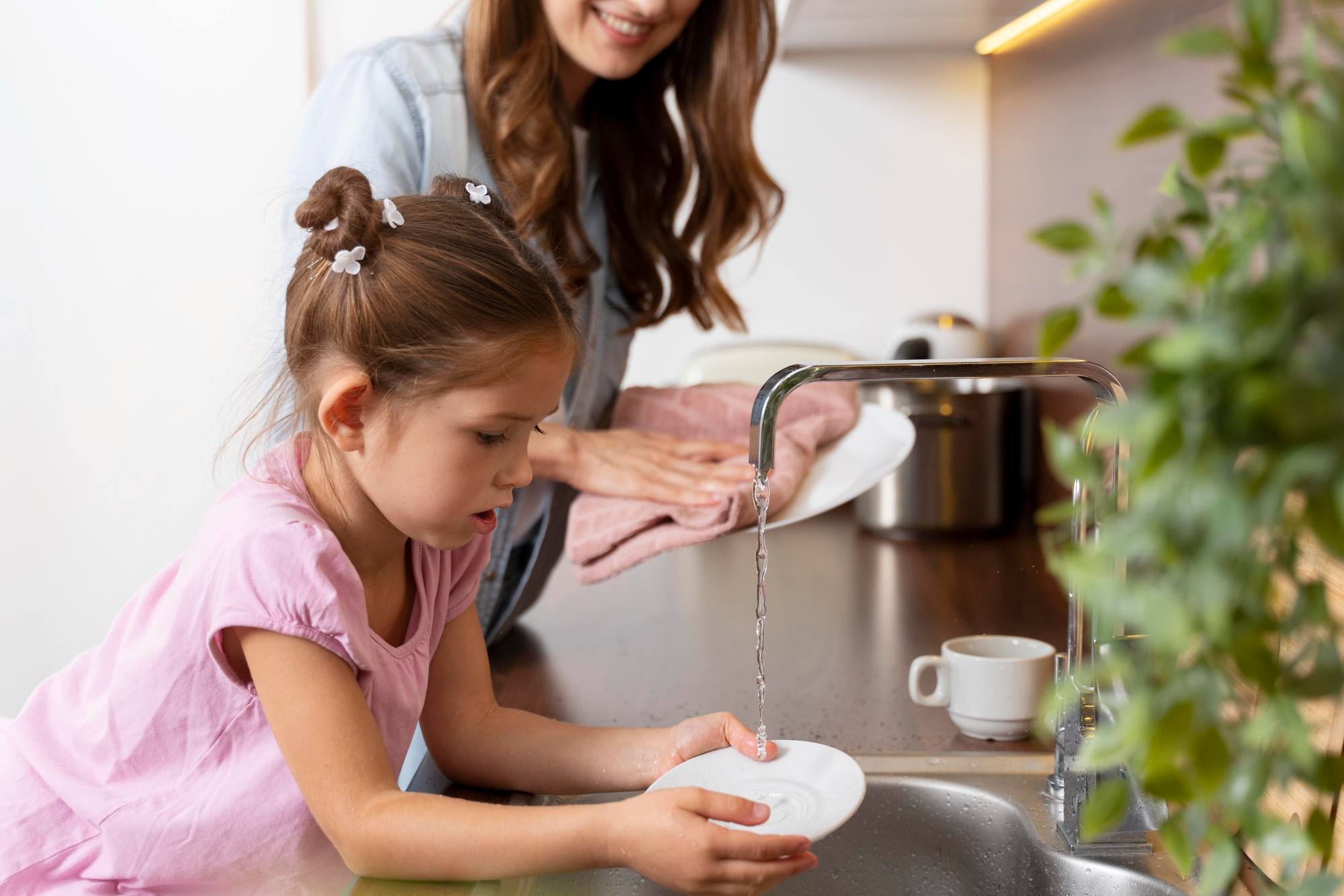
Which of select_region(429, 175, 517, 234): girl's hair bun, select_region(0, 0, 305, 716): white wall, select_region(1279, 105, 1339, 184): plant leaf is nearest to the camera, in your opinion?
select_region(1279, 105, 1339, 184): plant leaf

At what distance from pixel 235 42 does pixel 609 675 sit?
1.95 meters

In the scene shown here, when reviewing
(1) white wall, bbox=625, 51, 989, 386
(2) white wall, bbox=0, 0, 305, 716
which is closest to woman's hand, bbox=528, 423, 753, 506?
(1) white wall, bbox=625, 51, 989, 386

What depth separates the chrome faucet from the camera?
689 mm

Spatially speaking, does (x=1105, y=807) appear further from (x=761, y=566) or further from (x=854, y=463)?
(x=854, y=463)

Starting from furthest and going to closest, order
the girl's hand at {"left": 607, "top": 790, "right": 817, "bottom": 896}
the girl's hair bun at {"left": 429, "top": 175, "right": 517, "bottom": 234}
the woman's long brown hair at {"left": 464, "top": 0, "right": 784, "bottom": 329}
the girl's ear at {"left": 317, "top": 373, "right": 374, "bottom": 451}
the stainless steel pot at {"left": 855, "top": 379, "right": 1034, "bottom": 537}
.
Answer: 1. the stainless steel pot at {"left": 855, "top": 379, "right": 1034, "bottom": 537}
2. the woman's long brown hair at {"left": 464, "top": 0, "right": 784, "bottom": 329}
3. the girl's hair bun at {"left": 429, "top": 175, "right": 517, "bottom": 234}
4. the girl's ear at {"left": 317, "top": 373, "right": 374, "bottom": 451}
5. the girl's hand at {"left": 607, "top": 790, "right": 817, "bottom": 896}

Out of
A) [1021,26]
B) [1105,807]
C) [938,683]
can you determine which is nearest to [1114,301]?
[1105,807]

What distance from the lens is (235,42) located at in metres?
2.48

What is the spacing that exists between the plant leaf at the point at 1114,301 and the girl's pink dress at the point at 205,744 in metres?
0.57

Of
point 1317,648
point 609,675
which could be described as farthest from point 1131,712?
point 609,675

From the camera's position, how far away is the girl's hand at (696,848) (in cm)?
65

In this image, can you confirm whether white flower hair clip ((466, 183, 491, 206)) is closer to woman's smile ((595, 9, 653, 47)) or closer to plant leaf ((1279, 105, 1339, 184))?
woman's smile ((595, 9, 653, 47))

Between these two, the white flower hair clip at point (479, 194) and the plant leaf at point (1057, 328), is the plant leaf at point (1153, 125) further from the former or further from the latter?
the white flower hair clip at point (479, 194)

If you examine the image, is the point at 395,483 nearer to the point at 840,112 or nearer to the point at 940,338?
the point at 940,338

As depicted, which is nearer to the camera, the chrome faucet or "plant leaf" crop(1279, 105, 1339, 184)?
"plant leaf" crop(1279, 105, 1339, 184)
